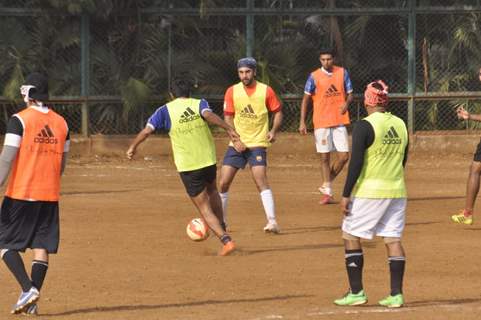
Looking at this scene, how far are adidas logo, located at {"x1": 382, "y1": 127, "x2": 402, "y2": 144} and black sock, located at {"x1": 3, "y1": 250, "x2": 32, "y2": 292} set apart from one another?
3026mm

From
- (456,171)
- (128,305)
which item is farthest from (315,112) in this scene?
(128,305)

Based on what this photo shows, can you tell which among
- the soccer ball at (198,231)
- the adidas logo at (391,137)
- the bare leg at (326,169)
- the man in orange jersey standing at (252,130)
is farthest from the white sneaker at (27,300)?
the bare leg at (326,169)

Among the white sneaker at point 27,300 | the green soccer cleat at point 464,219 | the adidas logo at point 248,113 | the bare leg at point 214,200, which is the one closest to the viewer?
the white sneaker at point 27,300

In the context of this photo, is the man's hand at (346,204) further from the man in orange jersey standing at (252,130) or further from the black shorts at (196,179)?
the man in orange jersey standing at (252,130)

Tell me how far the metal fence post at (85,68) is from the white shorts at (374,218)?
14574 mm

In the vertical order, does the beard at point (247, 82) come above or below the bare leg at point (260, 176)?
above

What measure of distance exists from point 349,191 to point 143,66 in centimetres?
1468

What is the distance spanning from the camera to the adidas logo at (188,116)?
14.1 metres

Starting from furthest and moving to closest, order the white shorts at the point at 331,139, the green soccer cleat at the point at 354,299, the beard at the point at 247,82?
the white shorts at the point at 331,139, the beard at the point at 247,82, the green soccer cleat at the point at 354,299

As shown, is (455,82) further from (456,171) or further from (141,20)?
(141,20)

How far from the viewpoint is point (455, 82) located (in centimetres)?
2602

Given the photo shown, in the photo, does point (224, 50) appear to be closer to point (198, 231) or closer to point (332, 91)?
point (332, 91)

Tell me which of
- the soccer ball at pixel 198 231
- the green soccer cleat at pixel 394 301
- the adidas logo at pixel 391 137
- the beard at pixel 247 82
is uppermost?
the beard at pixel 247 82

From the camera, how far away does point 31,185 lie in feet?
35.3
